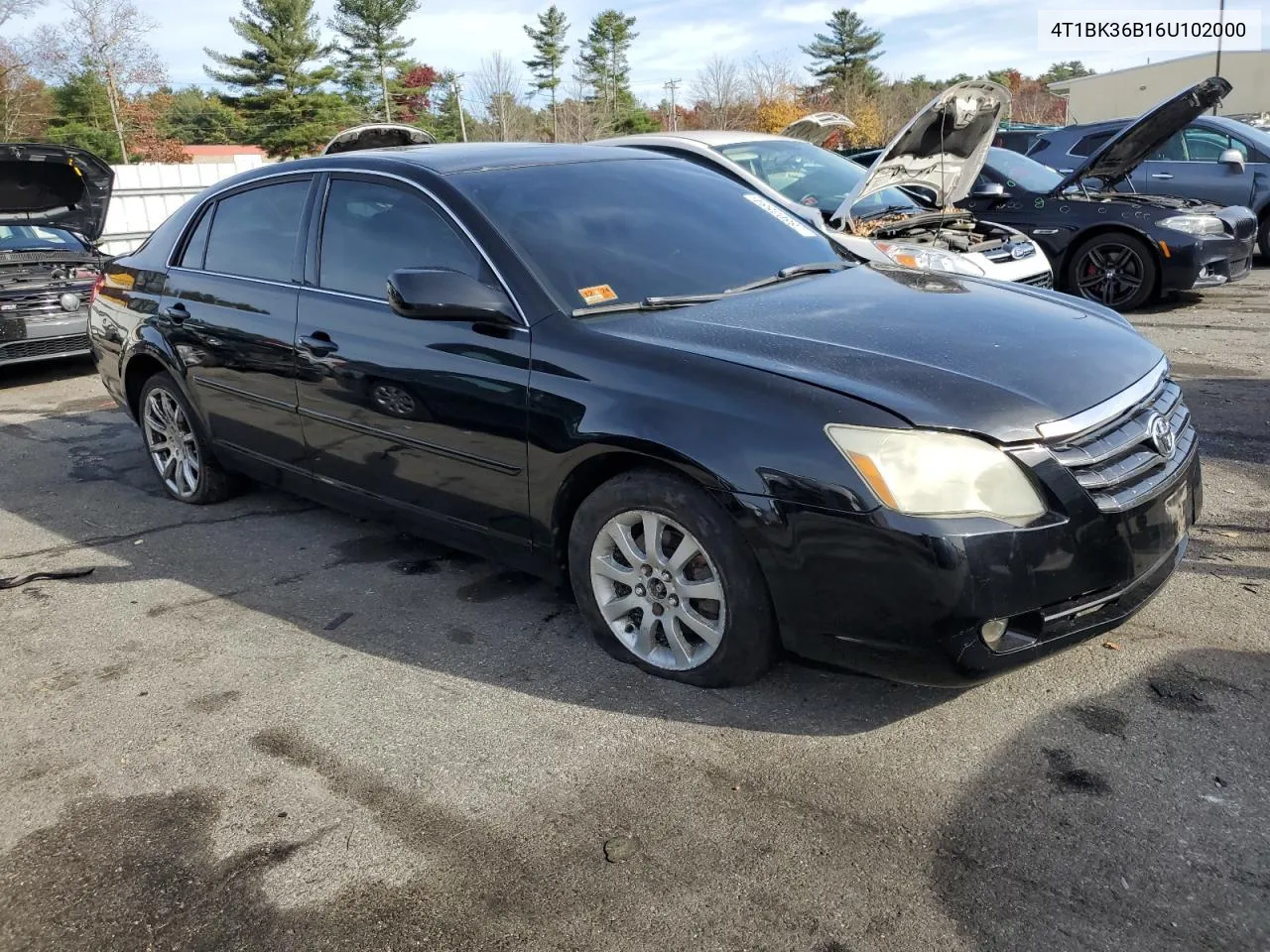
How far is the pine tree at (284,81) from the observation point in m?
50.0

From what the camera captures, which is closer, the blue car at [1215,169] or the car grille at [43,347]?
the car grille at [43,347]

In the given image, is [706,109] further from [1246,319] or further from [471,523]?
[471,523]

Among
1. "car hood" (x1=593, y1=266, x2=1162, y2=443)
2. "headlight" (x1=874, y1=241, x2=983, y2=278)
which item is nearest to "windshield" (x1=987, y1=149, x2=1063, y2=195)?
"headlight" (x1=874, y1=241, x2=983, y2=278)

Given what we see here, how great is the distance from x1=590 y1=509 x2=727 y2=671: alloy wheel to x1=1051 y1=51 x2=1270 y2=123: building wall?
56775 mm

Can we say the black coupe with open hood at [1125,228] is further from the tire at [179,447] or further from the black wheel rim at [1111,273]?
the tire at [179,447]

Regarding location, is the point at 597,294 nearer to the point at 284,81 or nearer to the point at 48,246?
the point at 48,246

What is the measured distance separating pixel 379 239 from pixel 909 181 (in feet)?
18.5

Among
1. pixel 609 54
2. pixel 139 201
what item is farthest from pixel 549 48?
pixel 139 201

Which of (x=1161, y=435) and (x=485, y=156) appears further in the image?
(x=485, y=156)

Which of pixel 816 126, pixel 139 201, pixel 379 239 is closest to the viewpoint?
pixel 379 239

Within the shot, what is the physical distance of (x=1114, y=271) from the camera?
957 centimetres

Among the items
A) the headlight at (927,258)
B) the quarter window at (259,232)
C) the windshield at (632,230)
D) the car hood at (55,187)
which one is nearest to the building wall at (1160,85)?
the headlight at (927,258)

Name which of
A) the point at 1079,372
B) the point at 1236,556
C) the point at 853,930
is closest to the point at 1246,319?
the point at 1236,556

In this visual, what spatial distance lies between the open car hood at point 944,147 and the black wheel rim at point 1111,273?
1.51m
